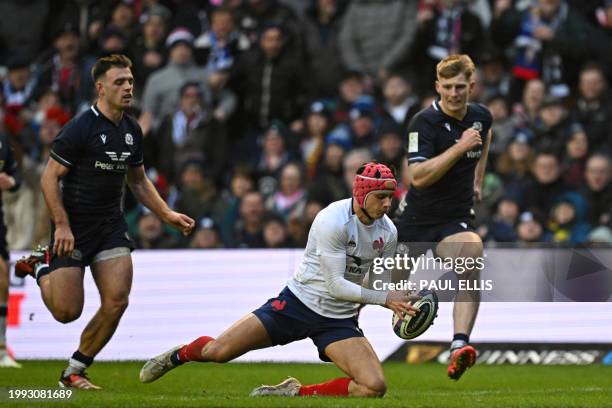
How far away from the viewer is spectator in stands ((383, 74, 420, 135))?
1825 cm

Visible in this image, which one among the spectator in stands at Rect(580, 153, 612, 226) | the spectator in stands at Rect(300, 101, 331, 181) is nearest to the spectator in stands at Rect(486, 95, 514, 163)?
the spectator in stands at Rect(580, 153, 612, 226)

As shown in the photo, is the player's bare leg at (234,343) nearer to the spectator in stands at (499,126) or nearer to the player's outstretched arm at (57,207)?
the player's outstretched arm at (57,207)

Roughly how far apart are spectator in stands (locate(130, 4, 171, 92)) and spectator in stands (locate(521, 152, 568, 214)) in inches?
254

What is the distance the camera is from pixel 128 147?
1152 cm

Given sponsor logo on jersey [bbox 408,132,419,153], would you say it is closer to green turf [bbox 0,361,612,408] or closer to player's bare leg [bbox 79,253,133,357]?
green turf [bbox 0,361,612,408]

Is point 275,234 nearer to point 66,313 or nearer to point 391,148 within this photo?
point 391,148

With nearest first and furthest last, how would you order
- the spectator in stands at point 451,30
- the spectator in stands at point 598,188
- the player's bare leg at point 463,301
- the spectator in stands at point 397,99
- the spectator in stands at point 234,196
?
the player's bare leg at point 463,301
the spectator in stands at point 598,188
the spectator in stands at point 234,196
the spectator in stands at point 397,99
the spectator in stands at point 451,30

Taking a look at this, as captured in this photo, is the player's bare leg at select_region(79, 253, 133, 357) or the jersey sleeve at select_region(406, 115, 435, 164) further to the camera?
the jersey sleeve at select_region(406, 115, 435, 164)

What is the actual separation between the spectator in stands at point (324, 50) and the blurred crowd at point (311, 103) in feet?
0.07

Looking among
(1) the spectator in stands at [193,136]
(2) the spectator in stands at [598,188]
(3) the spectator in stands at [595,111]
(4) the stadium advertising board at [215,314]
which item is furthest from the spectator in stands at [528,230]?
(1) the spectator in stands at [193,136]

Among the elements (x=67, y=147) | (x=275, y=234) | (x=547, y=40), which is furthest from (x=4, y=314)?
(x=547, y=40)

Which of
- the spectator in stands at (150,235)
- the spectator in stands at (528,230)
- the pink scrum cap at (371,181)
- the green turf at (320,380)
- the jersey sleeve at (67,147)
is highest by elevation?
the jersey sleeve at (67,147)

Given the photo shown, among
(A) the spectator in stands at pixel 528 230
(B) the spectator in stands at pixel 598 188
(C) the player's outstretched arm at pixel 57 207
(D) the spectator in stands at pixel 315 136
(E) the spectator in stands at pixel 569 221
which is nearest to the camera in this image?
(C) the player's outstretched arm at pixel 57 207

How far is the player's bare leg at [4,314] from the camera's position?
13688 mm
